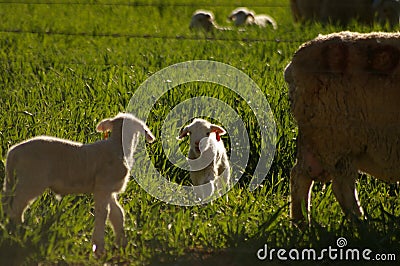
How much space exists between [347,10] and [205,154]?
9439 millimetres

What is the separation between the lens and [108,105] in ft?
27.1

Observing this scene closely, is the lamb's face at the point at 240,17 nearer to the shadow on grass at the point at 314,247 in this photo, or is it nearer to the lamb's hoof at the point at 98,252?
the shadow on grass at the point at 314,247

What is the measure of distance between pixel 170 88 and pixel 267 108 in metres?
1.01

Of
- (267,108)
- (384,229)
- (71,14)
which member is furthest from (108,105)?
(71,14)

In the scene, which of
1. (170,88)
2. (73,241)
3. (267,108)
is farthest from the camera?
(170,88)

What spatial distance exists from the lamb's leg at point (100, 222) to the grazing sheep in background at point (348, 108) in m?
1.39

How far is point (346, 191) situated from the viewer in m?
6.17

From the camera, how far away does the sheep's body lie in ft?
49.9

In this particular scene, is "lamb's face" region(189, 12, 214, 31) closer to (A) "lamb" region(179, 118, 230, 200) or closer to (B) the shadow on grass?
(A) "lamb" region(179, 118, 230, 200)

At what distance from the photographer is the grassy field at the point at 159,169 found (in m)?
5.57

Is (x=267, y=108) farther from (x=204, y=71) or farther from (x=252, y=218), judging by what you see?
(x=252, y=218)

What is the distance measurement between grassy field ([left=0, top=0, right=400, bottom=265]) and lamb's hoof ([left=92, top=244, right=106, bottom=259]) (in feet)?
0.09

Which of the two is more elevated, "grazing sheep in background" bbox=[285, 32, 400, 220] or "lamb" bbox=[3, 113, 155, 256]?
"grazing sheep in background" bbox=[285, 32, 400, 220]

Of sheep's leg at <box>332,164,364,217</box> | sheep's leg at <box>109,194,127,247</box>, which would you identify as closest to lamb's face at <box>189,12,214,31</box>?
sheep's leg at <box>332,164,364,217</box>
